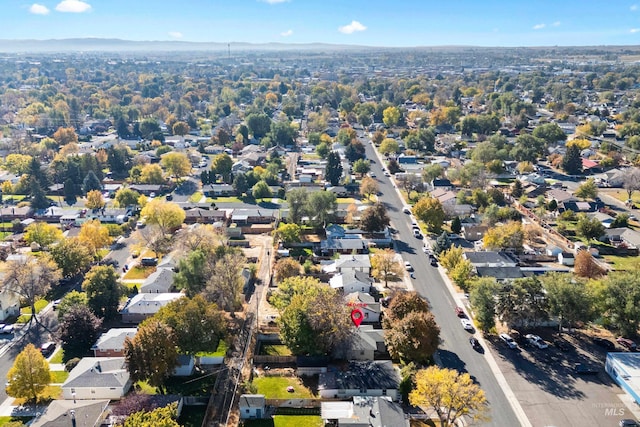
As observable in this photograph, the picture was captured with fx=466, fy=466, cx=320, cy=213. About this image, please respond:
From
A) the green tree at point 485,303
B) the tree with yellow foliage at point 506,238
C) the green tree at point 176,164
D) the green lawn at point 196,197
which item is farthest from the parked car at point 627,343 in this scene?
the green tree at point 176,164

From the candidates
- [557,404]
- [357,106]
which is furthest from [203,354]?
[357,106]

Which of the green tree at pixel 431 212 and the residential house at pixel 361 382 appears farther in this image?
the green tree at pixel 431 212

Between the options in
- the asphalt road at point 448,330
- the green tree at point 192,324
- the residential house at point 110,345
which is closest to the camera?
the asphalt road at point 448,330

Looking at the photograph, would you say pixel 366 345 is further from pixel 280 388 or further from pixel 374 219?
pixel 374 219

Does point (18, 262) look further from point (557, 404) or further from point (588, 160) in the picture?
point (588, 160)

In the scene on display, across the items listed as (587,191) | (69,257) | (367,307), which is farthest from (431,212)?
(69,257)

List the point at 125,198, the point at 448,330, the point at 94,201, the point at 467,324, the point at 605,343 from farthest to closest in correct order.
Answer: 1. the point at 125,198
2. the point at 94,201
3. the point at 467,324
4. the point at 448,330
5. the point at 605,343

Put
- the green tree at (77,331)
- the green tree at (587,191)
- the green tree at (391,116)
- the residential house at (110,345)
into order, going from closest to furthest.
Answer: the residential house at (110,345) → the green tree at (77,331) → the green tree at (587,191) → the green tree at (391,116)

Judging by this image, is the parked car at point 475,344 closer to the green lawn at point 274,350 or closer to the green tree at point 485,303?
the green tree at point 485,303
